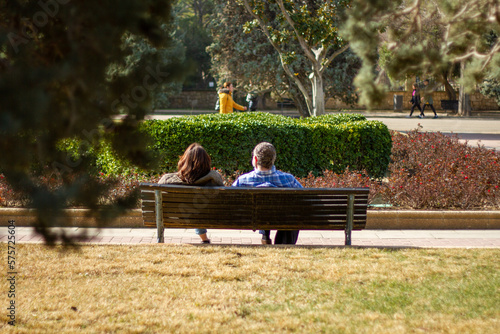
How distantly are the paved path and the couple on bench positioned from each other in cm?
82

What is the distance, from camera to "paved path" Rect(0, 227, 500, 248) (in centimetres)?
662

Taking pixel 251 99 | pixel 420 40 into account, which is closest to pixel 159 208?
pixel 420 40

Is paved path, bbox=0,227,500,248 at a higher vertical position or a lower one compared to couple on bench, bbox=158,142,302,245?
lower

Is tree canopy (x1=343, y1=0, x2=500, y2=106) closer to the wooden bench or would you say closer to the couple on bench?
the wooden bench

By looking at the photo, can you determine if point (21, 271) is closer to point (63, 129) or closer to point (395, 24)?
point (63, 129)

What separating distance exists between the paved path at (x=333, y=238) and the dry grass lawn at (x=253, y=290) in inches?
22.6

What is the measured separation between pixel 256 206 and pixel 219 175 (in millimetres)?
618

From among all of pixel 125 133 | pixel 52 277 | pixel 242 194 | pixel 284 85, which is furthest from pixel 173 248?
pixel 284 85

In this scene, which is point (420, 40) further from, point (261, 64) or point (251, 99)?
point (251, 99)

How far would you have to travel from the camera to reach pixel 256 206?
582 centimetres

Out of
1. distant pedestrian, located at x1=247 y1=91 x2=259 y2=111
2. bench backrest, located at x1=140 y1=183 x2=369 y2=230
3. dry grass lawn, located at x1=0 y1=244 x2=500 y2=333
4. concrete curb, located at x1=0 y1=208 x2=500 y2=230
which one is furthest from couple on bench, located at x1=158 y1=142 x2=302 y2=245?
distant pedestrian, located at x1=247 y1=91 x2=259 y2=111

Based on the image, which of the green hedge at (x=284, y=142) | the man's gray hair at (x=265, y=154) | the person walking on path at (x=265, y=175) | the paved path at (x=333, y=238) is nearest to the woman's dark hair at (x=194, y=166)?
the person walking on path at (x=265, y=175)

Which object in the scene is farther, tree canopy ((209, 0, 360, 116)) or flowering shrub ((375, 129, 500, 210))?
tree canopy ((209, 0, 360, 116))

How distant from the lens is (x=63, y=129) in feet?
8.41
